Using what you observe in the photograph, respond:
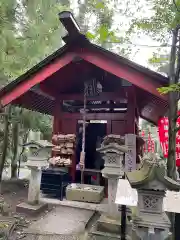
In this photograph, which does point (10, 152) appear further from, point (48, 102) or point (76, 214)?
point (76, 214)

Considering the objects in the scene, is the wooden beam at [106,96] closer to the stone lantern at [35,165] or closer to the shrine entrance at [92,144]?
the shrine entrance at [92,144]

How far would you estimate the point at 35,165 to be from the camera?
5.17 metres

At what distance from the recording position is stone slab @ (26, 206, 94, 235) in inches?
166

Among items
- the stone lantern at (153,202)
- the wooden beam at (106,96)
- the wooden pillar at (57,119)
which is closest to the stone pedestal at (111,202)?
the stone lantern at (153,202)

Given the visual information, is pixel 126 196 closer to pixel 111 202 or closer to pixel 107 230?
pixel 111 202

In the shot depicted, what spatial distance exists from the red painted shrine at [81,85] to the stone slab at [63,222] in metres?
2.10

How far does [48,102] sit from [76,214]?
515 centimetres

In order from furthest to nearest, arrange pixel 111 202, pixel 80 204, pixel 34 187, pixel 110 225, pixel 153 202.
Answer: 1. pixel 80 204
2. pixel 34 187
3. pixel 111 202
4. pixel 110 225
5. pixel 153 202

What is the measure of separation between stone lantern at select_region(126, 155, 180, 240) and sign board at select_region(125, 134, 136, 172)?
13.0 ft

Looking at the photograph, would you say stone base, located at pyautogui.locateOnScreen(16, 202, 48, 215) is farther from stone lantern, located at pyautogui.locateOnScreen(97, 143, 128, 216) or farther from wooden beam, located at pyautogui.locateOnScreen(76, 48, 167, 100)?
wooden beam, located at pyautogui.locateOnScreen(76, 48, 167, 100)

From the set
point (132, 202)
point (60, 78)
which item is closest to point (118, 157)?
point (132, 202)

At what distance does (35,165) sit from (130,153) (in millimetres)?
3227

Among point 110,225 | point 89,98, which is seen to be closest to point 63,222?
point 110,225

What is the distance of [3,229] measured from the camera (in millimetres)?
4055
